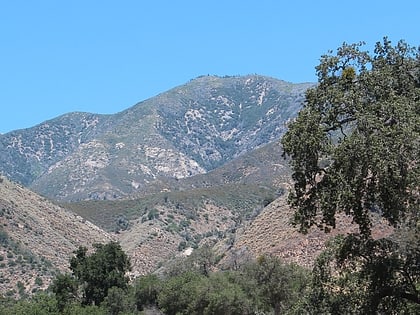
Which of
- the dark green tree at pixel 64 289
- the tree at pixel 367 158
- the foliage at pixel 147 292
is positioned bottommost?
the foliage at pixel 147 292

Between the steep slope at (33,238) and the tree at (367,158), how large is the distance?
270ft

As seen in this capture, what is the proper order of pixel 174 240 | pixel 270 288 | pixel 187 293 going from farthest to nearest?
pixel 174 240, pixel 187 293, pixel 270 288

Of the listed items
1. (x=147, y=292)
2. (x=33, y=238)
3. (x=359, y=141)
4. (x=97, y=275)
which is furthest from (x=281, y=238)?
(x=359, y=141)

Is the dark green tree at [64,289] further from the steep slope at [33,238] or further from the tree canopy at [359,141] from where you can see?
the tree canopy at [359,141]

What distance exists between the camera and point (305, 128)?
54.6 feet

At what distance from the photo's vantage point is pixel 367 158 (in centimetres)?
1509

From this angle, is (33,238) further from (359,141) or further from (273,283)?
(359,141)

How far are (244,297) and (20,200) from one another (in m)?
75.6

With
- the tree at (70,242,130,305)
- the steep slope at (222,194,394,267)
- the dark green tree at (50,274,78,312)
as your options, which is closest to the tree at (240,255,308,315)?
the steep slope at (222,194,394,267)

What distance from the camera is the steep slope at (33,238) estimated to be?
97875 mm

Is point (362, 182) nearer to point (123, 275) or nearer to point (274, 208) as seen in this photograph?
point (123, 275)

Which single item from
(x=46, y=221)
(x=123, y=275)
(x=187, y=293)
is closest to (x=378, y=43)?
(x=187, y=293)

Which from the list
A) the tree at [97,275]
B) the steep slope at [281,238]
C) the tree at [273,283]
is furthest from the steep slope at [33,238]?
the tree at [273,283]

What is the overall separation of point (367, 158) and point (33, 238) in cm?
10058
